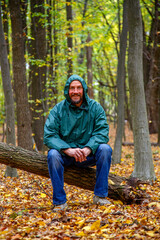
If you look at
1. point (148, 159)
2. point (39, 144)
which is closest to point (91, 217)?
point (148, 159)

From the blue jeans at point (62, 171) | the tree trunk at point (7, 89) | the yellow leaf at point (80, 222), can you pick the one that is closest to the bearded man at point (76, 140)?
the blue jeans at point (62, 171)

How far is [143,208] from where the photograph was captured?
150 inches

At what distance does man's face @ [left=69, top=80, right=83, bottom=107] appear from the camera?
4.18 meters

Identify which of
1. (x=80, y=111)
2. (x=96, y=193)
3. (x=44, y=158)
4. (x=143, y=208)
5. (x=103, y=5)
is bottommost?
(x=143, y=208)

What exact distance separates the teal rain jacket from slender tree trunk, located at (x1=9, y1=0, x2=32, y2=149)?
358cm

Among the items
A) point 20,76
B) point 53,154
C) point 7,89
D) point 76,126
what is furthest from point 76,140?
point 20,76

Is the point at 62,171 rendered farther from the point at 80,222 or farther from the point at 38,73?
the point at 38,73

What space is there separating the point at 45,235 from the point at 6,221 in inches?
30.4

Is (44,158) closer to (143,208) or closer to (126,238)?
(143,208)

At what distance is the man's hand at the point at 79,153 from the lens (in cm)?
370

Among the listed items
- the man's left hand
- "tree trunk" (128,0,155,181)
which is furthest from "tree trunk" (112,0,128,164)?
the man's left hand

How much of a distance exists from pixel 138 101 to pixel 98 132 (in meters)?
2.38

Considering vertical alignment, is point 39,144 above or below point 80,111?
below

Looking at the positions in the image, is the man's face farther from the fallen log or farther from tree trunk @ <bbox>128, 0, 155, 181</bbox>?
tree trunk @ <bbox>128, 0, 155, 181</bbox>
